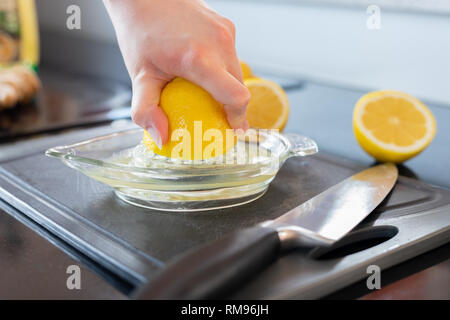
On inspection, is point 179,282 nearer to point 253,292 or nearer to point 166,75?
point 253,292

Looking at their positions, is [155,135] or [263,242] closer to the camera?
[263,242]

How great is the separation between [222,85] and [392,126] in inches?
12.6

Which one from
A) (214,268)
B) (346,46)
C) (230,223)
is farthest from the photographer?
(346,46)

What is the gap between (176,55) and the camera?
21.5 inches

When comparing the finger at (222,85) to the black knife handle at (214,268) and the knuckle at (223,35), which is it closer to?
the knuckle at (223,35)

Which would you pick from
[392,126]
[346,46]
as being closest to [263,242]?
[392,126]

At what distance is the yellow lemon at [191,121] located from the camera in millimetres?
560

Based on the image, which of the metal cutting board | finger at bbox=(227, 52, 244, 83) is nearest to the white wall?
the metal cutting board

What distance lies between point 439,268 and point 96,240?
0.99 ft

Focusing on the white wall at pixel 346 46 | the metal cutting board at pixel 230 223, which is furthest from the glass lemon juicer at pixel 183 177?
the white wall at pixel 346 46

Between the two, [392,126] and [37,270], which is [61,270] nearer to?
[37,270]

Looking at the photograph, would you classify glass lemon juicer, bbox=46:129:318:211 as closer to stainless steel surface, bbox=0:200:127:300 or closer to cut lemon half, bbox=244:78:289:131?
stainless steel surface, bbox=0:200:127:300

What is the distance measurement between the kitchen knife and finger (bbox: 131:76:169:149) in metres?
0.15

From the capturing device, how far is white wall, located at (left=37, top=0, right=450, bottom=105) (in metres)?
1.13
